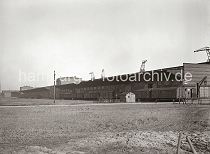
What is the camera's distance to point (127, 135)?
37.9ft

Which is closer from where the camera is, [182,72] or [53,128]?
[53,128]

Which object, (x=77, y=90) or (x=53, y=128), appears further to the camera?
(x=77, y=90)

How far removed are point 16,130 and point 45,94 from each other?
93716 millimetres

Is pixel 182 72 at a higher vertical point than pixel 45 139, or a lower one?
higher

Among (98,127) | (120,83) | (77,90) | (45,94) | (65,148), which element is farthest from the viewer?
(45,94)

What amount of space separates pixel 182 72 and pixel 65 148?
37335mm

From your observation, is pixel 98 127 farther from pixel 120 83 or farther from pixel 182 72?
pixel 120 83

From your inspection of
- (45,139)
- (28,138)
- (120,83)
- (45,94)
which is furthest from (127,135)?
(45,94)

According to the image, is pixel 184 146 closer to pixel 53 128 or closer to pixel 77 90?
pixel 53 128

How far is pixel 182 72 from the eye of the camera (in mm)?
43688

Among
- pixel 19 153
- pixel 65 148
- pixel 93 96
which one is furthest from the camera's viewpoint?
pixel 93 96

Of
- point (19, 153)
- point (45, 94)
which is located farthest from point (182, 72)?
point (45, 94)

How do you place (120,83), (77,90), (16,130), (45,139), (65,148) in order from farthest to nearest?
(77,90)
(120,83)
(16,130)
(45,139)
(65,148)

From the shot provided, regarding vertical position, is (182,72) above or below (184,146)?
above
